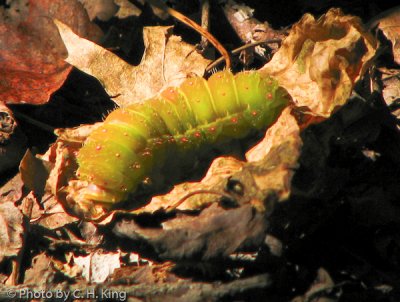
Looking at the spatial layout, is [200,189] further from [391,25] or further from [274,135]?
[391,25]

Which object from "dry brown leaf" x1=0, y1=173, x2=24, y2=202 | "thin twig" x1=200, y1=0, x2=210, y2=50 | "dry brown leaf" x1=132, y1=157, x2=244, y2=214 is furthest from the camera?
"thin twig" x1=200, y1=0, x2=210, y2=50

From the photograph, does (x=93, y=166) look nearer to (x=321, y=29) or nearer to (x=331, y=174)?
(x=331, y=174)

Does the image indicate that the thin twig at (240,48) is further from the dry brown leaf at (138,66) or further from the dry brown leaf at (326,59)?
the dry brown leaf at (326,59)

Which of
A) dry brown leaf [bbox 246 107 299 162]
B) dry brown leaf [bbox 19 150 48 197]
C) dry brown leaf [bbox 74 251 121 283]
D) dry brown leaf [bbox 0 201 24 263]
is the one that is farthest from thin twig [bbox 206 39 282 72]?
dry brown leaf [bbox 0 201 24 263]

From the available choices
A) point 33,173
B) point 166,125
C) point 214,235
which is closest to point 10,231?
point 33,173

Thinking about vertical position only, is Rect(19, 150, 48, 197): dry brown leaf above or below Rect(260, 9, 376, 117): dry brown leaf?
below

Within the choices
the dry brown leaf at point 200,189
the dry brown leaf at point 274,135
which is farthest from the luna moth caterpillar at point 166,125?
the dry brown leaf at point 200,189

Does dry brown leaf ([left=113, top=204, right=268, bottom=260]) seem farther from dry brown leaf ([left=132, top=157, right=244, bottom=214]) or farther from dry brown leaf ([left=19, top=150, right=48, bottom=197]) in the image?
dry brown leaf ([left=19, top=150, right=48, bottom=197])
